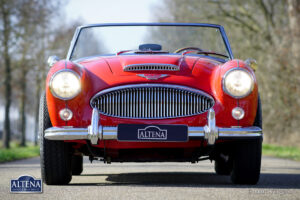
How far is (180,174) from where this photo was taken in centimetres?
714

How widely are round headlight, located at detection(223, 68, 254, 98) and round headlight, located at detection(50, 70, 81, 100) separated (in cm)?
131

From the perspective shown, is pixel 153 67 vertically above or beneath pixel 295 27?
above

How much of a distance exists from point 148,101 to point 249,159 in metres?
1.09

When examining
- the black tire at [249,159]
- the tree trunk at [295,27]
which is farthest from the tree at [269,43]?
the black tire at [249,159]

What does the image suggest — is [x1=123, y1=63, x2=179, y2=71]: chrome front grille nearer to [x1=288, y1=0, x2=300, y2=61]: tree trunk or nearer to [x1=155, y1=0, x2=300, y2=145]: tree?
[x1=155, y1=0, x2=300, y2=145]: tree

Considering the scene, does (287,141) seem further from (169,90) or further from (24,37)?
(169,90)

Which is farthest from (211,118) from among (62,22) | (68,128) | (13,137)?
(13,137)

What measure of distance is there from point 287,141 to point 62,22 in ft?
45.5

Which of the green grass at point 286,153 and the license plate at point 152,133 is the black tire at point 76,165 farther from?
the green grass at point 286,153

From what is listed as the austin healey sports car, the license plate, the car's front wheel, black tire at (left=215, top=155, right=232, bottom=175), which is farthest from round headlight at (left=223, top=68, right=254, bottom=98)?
black tire at (left=215, top=155, right=232, bottom=175)

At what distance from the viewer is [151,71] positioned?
5453mm

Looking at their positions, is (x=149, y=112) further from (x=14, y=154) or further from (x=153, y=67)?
(x=14, y=154)

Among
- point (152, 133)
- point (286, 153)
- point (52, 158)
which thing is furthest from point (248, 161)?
point (286, 153)

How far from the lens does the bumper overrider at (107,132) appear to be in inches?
202
